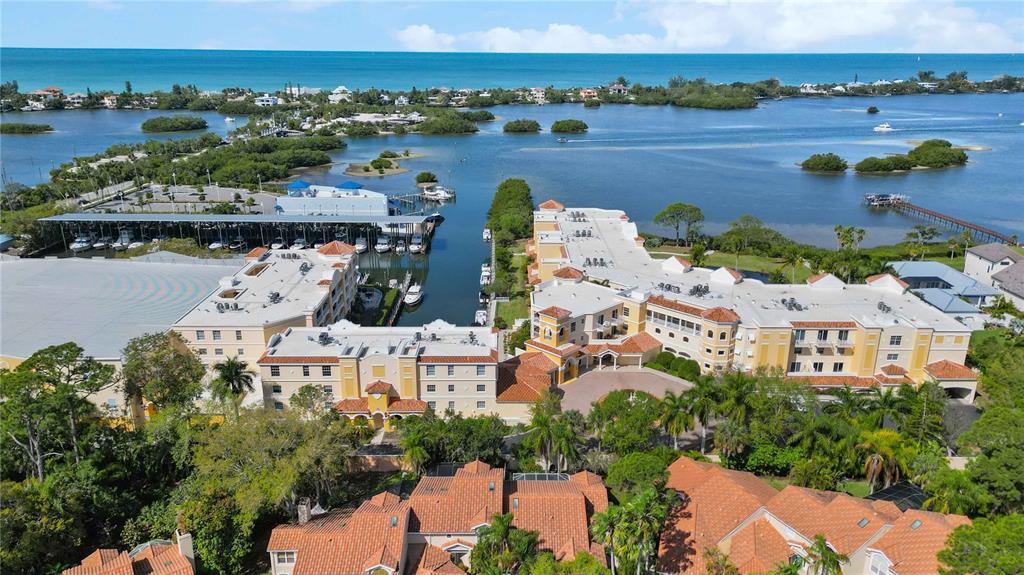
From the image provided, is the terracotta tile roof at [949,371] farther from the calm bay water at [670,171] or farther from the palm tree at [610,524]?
the calm bay water at [670,171]

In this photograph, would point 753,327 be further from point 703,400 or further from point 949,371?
point 949,371

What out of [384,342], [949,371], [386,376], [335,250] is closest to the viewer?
[386,376]

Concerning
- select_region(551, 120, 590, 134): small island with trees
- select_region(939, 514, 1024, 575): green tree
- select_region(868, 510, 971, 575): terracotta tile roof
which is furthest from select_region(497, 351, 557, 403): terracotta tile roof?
select_region(551, 120, 590, 134): small island with trees

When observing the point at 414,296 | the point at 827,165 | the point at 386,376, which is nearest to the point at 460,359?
the point at 386,376

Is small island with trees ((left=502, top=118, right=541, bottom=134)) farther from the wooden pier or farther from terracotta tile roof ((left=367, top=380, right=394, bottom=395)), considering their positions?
terracotta tile roof ((left=367, top=380, right=394, bottom=395))

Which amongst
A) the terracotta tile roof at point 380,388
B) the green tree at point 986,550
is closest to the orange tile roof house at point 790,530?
the green tree at point 986,550

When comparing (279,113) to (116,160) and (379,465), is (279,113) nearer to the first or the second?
(116,160)
